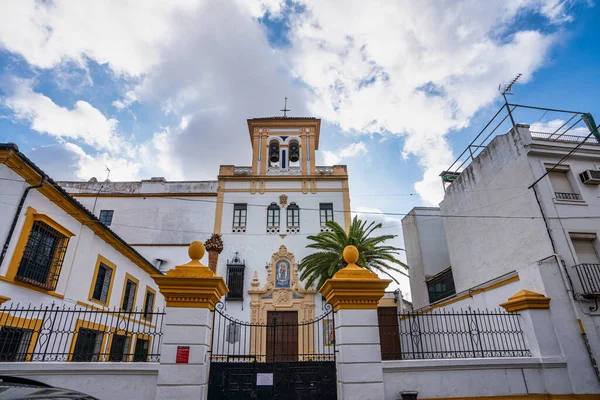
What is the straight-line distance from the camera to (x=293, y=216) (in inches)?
803

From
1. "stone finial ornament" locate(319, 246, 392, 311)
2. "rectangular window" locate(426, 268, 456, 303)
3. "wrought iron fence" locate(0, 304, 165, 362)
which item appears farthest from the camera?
"rectangular window" locate(426, 268, 456, 303)

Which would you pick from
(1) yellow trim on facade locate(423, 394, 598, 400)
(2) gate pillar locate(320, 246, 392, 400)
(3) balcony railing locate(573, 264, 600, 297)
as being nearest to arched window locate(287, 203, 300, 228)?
(3) balcony railing locate(573, 264, 600, 297)

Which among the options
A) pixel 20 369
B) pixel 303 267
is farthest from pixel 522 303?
pixel 303 267

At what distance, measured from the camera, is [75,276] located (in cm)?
1119

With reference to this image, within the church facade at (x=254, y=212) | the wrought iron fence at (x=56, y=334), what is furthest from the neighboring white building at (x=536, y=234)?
the wrought iron fence at (x=56, y=334)

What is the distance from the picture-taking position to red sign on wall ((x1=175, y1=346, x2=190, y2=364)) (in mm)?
5516

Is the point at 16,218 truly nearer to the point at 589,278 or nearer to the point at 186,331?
the point at 186,331

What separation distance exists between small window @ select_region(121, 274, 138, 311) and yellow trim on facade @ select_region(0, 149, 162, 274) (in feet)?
3.27

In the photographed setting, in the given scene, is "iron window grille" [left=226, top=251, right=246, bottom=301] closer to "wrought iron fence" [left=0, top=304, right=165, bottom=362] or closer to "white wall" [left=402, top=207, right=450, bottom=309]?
"wrought iron fence" [left=0, top=304, right=165, bottom=362]

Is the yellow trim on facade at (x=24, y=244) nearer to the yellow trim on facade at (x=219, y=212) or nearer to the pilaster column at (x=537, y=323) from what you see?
the yellow trim on facade at (x=219, y=212)

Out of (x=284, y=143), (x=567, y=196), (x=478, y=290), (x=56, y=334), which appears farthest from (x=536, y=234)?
(x=284, y=143)

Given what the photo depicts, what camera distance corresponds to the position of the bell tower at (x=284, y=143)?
72.1 feet

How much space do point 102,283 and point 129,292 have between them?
8.56ft

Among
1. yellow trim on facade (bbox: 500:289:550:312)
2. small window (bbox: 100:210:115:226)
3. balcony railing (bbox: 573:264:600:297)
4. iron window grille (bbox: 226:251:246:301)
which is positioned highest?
small window (bbox: 100:210:115:226)
